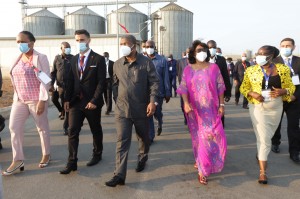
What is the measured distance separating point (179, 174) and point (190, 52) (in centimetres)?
176

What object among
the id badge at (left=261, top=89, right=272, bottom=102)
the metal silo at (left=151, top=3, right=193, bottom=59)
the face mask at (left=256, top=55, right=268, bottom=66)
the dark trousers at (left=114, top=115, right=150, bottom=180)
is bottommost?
the dark trousers at (left=114, top=115, right=150, bottom=180)


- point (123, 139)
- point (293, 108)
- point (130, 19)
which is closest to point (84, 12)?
point (130, 19)

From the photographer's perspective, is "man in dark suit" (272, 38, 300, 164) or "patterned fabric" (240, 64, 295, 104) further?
"man in dark suit" (272, 38, 300, 164)

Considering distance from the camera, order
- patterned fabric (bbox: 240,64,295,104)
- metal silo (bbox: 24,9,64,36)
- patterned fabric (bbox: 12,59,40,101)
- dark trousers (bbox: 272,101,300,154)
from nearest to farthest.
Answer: patterned fabric (bbox: 240,64,295,104)
patterned fabric (bbox: 12,59,40,101)
dark trousers (bbox: 272,101,300,154)
metal silo (bbox: 24,9,64,36)

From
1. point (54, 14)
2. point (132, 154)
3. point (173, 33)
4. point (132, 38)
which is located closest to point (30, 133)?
point (132, 154)

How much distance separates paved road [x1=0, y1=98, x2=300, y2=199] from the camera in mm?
3535

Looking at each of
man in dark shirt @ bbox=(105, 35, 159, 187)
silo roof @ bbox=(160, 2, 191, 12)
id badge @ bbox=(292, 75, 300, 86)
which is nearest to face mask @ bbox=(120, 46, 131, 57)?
man in dark shirt @ bbox=(105, 35, 159, 187)

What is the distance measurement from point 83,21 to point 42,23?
6.17 metres

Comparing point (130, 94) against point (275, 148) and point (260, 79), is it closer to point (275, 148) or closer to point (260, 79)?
point (260, 79)

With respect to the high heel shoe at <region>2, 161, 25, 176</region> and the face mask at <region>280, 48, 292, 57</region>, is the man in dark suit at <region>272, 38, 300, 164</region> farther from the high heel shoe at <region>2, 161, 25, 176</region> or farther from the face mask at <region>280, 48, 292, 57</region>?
the high heel shoe at <region>2, 161, 25, 176</region>

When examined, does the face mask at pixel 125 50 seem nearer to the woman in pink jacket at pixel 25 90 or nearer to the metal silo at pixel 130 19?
the woman in pink jacket at pixel 25 90

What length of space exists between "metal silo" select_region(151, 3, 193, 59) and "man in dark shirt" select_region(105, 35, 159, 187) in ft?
115

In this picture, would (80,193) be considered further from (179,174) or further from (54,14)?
(54,14)

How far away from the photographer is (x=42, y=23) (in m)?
41.4
